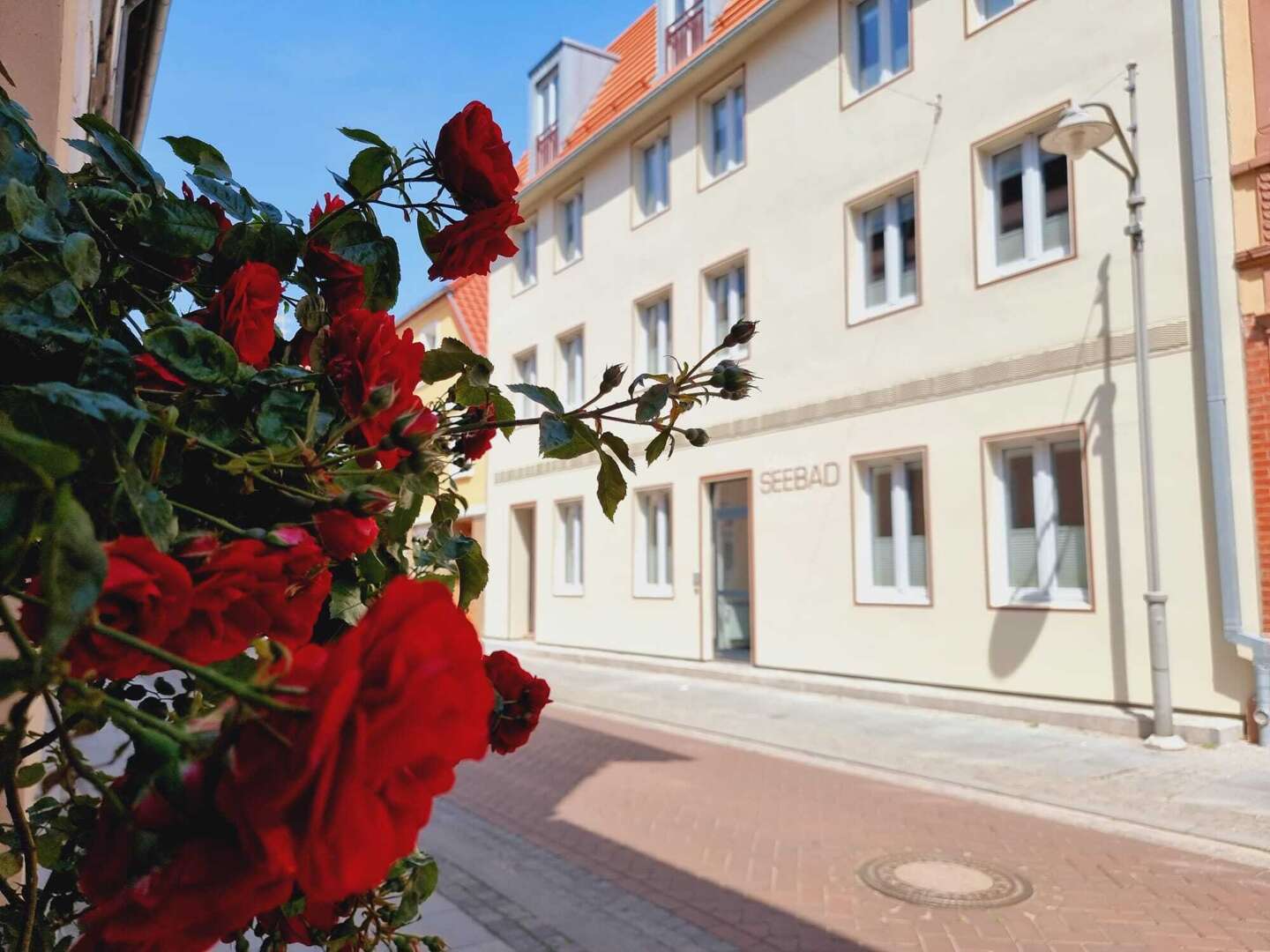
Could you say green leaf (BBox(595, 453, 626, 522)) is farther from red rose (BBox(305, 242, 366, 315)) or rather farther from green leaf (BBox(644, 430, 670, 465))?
red rose (BBox(305, 242, 366, 315))

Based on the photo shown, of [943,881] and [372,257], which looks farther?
[943,881]

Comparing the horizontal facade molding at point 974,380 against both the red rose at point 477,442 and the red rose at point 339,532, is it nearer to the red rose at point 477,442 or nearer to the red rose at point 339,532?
the red rose at point 477,442

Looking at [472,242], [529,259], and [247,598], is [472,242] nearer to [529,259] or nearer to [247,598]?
[247,598]

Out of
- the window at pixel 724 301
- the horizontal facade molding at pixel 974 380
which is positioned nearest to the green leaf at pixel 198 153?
the horizontal facade molding at pixel 974 380

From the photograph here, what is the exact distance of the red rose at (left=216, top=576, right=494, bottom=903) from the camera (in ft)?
1.69

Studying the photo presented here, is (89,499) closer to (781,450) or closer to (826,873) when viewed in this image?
(826,873)

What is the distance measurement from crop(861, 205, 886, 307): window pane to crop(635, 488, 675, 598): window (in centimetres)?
493

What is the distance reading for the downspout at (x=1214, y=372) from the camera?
8.39 m

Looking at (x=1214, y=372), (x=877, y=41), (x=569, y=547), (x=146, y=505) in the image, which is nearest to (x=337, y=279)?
(x=146, y=505)

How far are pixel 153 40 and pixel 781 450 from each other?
371 inches

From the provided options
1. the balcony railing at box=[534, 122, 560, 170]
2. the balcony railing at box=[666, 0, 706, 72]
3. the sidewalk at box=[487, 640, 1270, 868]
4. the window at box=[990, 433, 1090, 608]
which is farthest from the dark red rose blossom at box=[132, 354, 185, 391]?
the balcony railing at box=[534, 122, 560, 170]

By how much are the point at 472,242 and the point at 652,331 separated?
51.7 feet

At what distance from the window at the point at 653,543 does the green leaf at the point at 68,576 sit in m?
15.5

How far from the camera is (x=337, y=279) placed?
1207mm
